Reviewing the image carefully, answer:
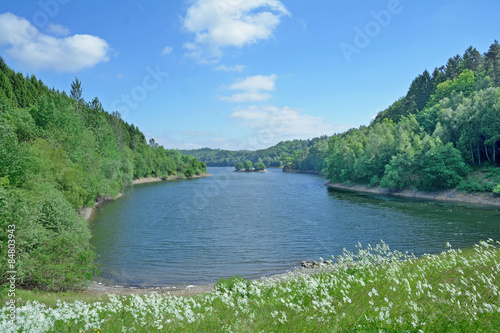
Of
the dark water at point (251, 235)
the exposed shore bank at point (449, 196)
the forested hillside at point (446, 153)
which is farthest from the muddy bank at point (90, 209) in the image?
the forested hillside at point (446, 153)

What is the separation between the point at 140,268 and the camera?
26.5 metres

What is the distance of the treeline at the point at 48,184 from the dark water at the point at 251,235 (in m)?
4.78

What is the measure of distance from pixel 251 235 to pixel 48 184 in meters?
24.9

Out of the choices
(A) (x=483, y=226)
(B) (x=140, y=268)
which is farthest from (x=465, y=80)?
(B) (x=140, y=268)

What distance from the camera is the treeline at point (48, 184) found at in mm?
17453

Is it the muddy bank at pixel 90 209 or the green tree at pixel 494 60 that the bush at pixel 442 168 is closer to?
the green tree at pixel 494 60

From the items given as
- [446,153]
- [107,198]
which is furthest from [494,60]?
[107,198]

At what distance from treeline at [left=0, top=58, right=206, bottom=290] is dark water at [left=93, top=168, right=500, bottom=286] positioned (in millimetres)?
4781

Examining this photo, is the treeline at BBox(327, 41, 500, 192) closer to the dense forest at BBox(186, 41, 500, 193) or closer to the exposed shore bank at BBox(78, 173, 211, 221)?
the dense forest at BBox(186, 41, 500, 193)

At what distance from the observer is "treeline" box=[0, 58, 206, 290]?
1745 centimetres

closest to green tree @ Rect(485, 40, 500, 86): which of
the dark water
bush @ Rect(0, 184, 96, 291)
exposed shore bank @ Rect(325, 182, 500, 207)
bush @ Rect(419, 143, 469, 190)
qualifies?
bush @ Rect(419, 143, 469, 190)

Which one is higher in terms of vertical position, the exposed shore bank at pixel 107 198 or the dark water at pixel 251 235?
the exposed shore bank at pixel 107 198

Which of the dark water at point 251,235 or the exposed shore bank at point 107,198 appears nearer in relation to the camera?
the dark water at point 251,235

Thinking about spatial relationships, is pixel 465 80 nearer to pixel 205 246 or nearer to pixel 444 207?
pixel 444 207
